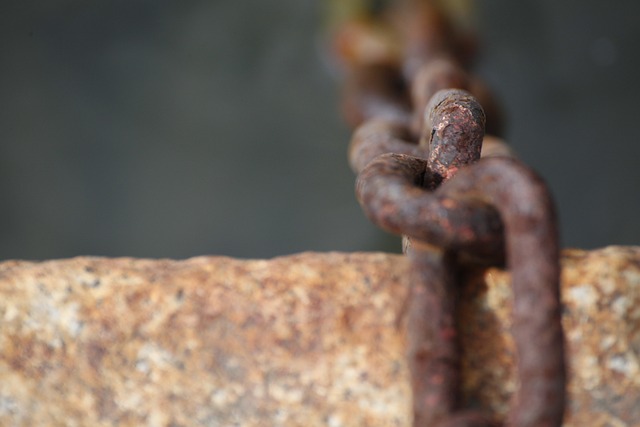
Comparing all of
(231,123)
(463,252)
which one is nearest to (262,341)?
(463,252)

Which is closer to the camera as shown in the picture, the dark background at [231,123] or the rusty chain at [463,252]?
the rusty chain at [463,252]

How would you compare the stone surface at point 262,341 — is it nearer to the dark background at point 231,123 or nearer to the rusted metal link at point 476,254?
the rusted metal link at point 476,254

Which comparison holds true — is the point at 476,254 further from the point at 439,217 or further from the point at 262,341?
the point at 262,341

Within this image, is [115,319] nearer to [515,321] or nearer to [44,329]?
[44,329]

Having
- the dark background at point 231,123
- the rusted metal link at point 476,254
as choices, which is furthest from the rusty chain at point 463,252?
the dark background at point 231,123

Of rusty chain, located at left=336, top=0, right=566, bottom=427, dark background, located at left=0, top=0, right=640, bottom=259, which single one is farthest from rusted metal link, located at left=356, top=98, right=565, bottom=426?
dark background, located at left=0, top=0, right=640, bottom=259

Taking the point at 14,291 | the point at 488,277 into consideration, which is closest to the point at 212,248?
the point at 14,291
